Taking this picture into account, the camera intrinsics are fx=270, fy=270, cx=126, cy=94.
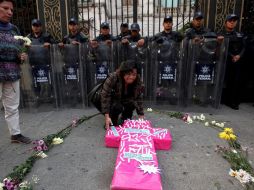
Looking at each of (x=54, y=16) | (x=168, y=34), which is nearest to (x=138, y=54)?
(x=168, y=34)

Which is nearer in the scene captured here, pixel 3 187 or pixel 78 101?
pixel 3 187

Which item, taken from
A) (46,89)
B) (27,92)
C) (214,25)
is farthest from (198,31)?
(27,92)

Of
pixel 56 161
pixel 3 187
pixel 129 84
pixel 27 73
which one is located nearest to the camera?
pixel 3 187

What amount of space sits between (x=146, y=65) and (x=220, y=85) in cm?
146

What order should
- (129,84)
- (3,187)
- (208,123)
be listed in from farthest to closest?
(208,123) < (129,84) < (3,187)

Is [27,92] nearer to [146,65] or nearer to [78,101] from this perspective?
[78,101]

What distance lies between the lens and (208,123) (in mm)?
4586

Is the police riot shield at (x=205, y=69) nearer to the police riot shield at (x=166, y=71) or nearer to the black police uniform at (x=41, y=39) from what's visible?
the police riot shield at (x=166, y=71)

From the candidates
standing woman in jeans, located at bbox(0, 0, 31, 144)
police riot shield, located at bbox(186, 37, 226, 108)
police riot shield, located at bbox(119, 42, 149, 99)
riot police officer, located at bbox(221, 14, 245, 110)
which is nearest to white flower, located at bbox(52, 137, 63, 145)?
standing woman in jeans, located at bbox(0, 0, 31, 144)

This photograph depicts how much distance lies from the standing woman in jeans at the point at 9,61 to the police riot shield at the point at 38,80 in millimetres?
1415

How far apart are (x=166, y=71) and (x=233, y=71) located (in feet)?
4.73

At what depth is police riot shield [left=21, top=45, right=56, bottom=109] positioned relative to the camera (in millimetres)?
5031

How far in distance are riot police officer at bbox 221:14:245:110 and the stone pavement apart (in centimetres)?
65

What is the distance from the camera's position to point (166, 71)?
5.10 metres
